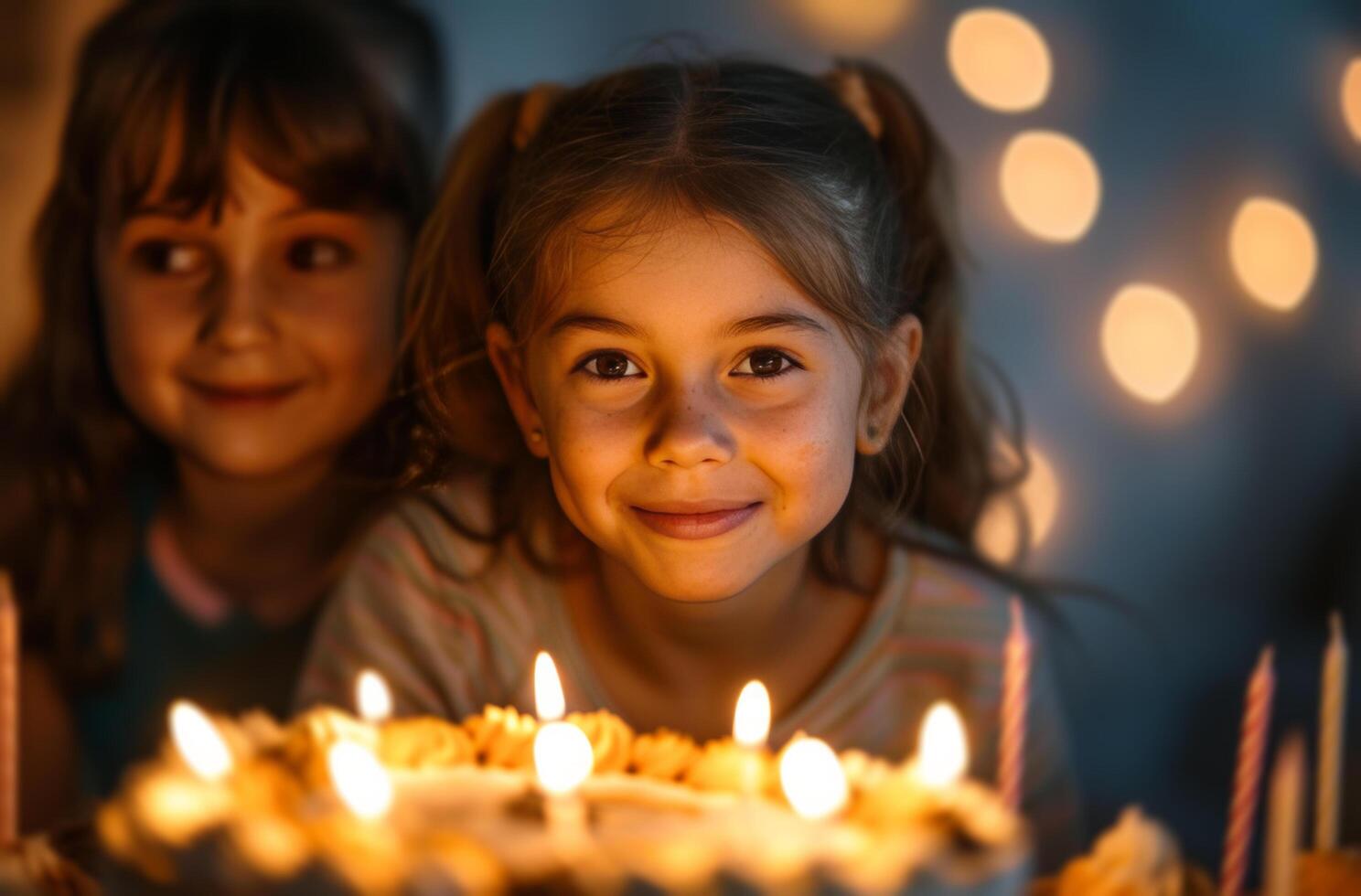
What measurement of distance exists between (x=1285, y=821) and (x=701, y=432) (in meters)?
0.47

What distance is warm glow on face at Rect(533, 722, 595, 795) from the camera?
86cm

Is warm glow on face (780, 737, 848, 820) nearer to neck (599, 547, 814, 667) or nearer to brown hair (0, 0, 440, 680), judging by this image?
neck (599, 547, 814, 667)

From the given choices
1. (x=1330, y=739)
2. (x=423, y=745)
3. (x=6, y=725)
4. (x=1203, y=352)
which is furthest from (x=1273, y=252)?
(x=6, y=725)

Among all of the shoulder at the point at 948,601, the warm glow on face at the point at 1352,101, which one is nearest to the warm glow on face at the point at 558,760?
the shoulder at the point at 948,601

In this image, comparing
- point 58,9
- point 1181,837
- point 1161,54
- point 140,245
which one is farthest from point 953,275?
point 58,9

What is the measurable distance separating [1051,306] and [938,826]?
2.91ft

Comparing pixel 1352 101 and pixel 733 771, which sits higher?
pixel 1352 101

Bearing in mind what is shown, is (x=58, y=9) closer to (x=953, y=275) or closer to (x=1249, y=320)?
(x=953, y=275)

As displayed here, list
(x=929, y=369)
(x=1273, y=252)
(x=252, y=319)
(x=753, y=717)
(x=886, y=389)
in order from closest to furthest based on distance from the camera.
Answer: (x=753, y=717)
(x=886, y=389)
(x=929, y=369)
(x=252, y=319)
(x=1273, y=252)

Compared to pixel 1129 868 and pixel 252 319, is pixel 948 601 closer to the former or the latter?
pixel 1129 868

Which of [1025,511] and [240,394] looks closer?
[240,394]

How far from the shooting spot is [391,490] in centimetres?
136

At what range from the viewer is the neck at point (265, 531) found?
1560 millimetres

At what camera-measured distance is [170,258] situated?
141 centimetres
